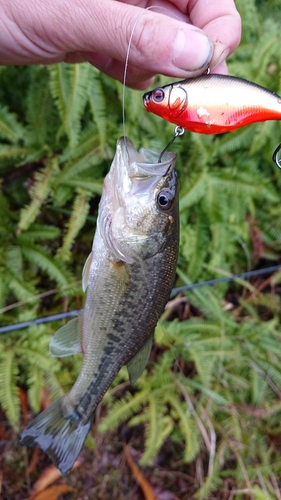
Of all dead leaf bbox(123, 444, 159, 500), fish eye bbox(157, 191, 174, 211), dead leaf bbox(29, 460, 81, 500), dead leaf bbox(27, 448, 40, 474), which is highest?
fish eye bbox(157, 191, 174, 211)

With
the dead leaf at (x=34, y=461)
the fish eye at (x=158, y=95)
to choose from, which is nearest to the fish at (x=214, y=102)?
the fish eye at (x=158, y=95)

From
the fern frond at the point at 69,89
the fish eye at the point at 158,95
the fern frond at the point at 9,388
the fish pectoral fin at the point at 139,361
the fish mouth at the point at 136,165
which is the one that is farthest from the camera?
the fern frond at the point at 69,89

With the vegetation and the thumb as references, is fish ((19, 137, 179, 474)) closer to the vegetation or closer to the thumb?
the thumb

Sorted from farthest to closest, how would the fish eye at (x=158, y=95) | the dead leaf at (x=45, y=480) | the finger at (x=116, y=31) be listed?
the dead leaf at (x=45, y=480)
the finger at (x=116, y=31)
the fish eye at (x=158, y=95)

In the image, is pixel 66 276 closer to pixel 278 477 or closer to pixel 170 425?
pixel 170 425

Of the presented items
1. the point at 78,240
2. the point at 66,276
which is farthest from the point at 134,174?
the point at 78,240

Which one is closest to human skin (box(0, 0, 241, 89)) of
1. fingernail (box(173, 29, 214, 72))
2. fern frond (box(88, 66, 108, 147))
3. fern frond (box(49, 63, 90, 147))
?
fingernail (box(173, 29, 214, 72))

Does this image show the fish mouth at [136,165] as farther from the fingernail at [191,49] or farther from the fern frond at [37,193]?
the fern frond at [37,193]
